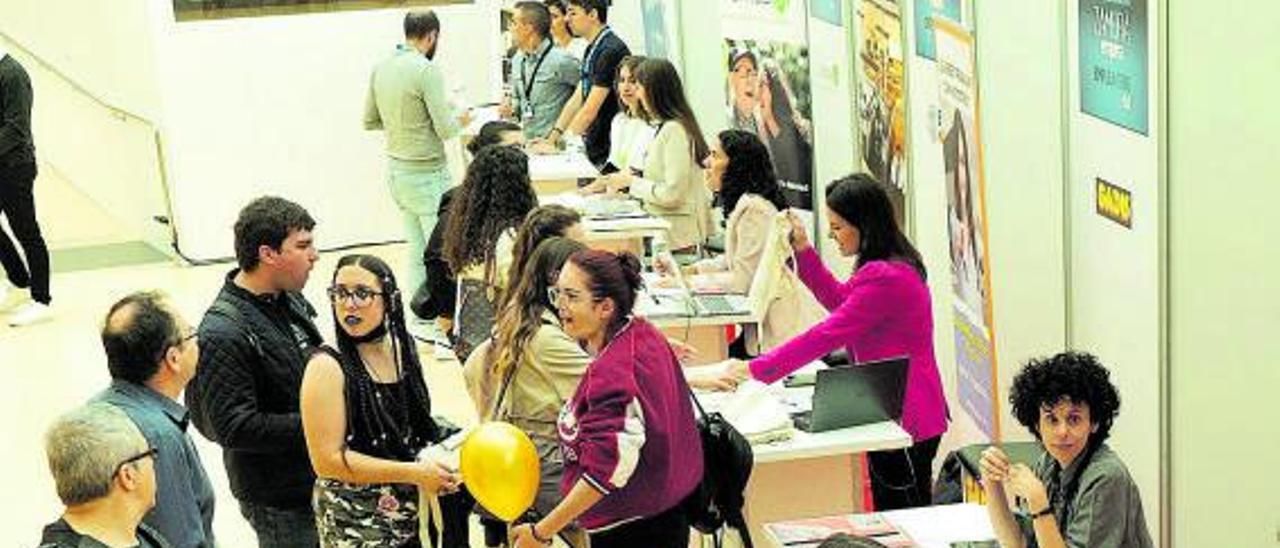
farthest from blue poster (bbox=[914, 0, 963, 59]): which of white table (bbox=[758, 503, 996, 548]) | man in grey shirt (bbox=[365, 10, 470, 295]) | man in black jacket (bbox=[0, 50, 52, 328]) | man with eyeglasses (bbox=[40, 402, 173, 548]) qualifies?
man in black jacket (bbox=[0, 50, 52, 328])

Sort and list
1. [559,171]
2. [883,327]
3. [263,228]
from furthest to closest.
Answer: [559,171] < [883,327] < [263,228]

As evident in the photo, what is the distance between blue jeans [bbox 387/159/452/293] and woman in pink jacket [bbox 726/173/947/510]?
16.6ft

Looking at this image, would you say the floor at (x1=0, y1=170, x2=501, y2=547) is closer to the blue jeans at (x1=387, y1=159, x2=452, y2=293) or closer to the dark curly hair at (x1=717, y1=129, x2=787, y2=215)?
the blue jeans at (x1=387, y1=159, x2=452, y2=293)

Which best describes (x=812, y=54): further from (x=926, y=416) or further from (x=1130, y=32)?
(x=1130, y=32)

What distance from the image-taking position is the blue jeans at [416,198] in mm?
11438

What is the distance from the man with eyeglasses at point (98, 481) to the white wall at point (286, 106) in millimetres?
9496

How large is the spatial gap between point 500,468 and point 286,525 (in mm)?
922

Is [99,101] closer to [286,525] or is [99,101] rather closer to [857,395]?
[286,525]

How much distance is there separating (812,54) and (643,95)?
83cm

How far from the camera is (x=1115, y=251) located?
599 cm

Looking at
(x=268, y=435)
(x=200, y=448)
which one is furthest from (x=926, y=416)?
(x=200, y=448)

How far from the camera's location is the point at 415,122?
37.1 feet

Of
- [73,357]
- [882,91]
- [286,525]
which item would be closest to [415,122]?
[73,357]

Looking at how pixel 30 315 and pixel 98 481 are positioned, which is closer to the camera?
pixel 98 481
